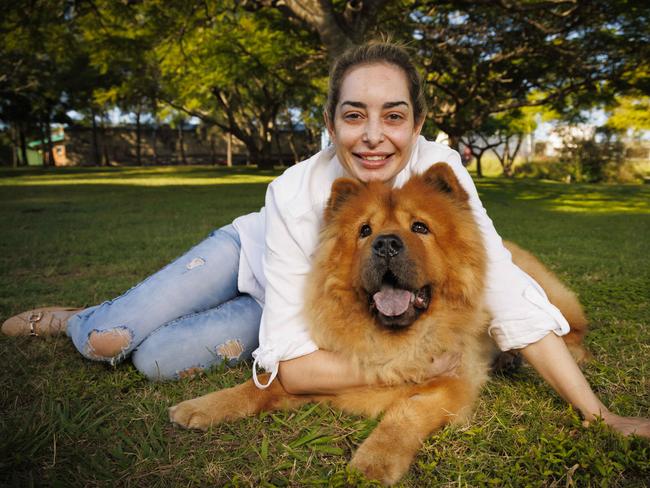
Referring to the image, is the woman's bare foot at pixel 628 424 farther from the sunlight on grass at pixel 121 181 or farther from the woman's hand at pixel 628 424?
the sunlight on grass at pixel 121 181

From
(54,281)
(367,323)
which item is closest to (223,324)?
(367,323)

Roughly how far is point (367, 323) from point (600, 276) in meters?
3.80

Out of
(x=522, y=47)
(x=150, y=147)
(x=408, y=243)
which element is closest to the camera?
(x=408, y=243)

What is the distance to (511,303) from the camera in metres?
2.25

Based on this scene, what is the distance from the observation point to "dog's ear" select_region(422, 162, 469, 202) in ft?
7.39

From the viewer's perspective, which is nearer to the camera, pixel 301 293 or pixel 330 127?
pixel 301 293

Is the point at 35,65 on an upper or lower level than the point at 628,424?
upper

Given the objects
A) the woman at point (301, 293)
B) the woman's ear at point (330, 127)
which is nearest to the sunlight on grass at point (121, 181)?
the woman at point (301, 293)

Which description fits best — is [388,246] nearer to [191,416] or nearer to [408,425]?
[408,425]

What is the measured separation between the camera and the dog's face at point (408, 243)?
2113 mm

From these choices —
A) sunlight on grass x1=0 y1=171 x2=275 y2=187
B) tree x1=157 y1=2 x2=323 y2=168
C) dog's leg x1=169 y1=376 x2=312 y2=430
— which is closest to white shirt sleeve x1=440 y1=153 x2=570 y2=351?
dog's leg x1=169 y1=376 x2=312 y2=430

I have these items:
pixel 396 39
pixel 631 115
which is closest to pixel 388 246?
pixel 396 39

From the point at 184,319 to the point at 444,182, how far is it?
1.69 metres

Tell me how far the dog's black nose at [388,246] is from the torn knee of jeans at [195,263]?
1.38 metres
